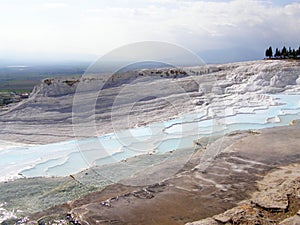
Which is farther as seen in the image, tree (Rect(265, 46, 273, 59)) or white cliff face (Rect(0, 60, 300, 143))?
tree (Rect(265, 46, 273, 59))

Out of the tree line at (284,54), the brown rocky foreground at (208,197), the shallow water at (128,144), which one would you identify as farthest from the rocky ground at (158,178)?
the tree line at (284,54)

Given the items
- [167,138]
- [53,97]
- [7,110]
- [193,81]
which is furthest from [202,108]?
[7,110]

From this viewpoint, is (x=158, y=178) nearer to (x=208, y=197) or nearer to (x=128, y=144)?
(x=208, y=197)

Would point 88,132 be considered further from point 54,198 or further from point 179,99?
point 54,198

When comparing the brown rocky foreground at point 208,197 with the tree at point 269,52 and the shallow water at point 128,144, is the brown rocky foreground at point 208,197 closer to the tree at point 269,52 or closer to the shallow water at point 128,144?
the shallow water at point 128,144

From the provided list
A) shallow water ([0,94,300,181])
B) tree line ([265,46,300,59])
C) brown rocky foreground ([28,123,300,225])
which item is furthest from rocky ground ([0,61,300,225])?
tree line ([265,46,300,59])

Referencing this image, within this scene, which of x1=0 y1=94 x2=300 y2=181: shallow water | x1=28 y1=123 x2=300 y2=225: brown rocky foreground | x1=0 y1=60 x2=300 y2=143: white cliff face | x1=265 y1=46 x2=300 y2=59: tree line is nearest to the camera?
x1=28 y1=123 x2=300 y2=225: brown rocky foreground

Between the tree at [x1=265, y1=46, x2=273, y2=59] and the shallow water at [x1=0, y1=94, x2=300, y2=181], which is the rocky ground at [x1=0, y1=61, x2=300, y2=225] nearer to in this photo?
the shallow water at [x1=0, y1=94, x2=300, y2=181]
